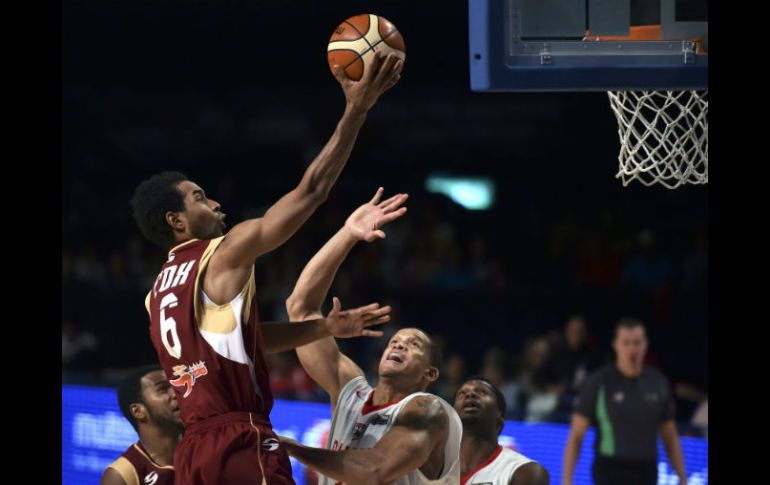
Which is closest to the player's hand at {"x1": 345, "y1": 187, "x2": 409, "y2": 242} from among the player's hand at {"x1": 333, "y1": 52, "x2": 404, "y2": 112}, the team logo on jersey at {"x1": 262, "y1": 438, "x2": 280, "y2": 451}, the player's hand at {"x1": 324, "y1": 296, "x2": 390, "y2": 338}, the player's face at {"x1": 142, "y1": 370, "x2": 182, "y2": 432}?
the player's hand at {"x1": 324, "y1": 296, "x2": 390, "y2": 338}

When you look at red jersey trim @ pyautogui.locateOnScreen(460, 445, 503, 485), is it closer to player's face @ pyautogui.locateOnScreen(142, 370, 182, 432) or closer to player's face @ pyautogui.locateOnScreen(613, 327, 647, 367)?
player's face @ pyautogui.locateOnScreen(142, 370, 182, 432)

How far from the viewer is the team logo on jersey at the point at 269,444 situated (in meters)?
3.67

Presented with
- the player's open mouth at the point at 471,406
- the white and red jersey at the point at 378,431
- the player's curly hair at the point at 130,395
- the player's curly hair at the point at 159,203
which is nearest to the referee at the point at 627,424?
the player's open mouth at the point at 471,406

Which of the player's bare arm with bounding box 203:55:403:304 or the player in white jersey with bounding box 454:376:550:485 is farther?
the player in white jersey with bounding box 454:376:550:485

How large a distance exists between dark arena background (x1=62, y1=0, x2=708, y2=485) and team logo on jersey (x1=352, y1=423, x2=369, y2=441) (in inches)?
147

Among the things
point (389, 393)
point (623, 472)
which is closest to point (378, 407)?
point (389, 393)

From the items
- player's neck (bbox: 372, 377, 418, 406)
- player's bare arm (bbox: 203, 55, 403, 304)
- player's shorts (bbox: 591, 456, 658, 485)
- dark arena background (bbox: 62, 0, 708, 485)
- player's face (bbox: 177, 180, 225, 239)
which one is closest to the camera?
player's bare arm (bbox: 203, 55, 403, 304)

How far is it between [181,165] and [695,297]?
4824 millimetres

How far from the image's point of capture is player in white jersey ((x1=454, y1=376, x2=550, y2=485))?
5.07 metres

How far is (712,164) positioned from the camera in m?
2.45

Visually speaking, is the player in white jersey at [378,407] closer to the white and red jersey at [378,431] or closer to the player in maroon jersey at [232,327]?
the white and red jersey at [378,431]

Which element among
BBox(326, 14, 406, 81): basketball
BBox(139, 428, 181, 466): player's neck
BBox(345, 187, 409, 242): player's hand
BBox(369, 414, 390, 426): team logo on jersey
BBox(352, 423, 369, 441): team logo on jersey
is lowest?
BBox(139, 428, 181, 466): player's neck

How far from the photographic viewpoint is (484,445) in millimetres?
5152

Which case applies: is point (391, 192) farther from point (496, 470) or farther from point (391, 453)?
point (391, 453)
